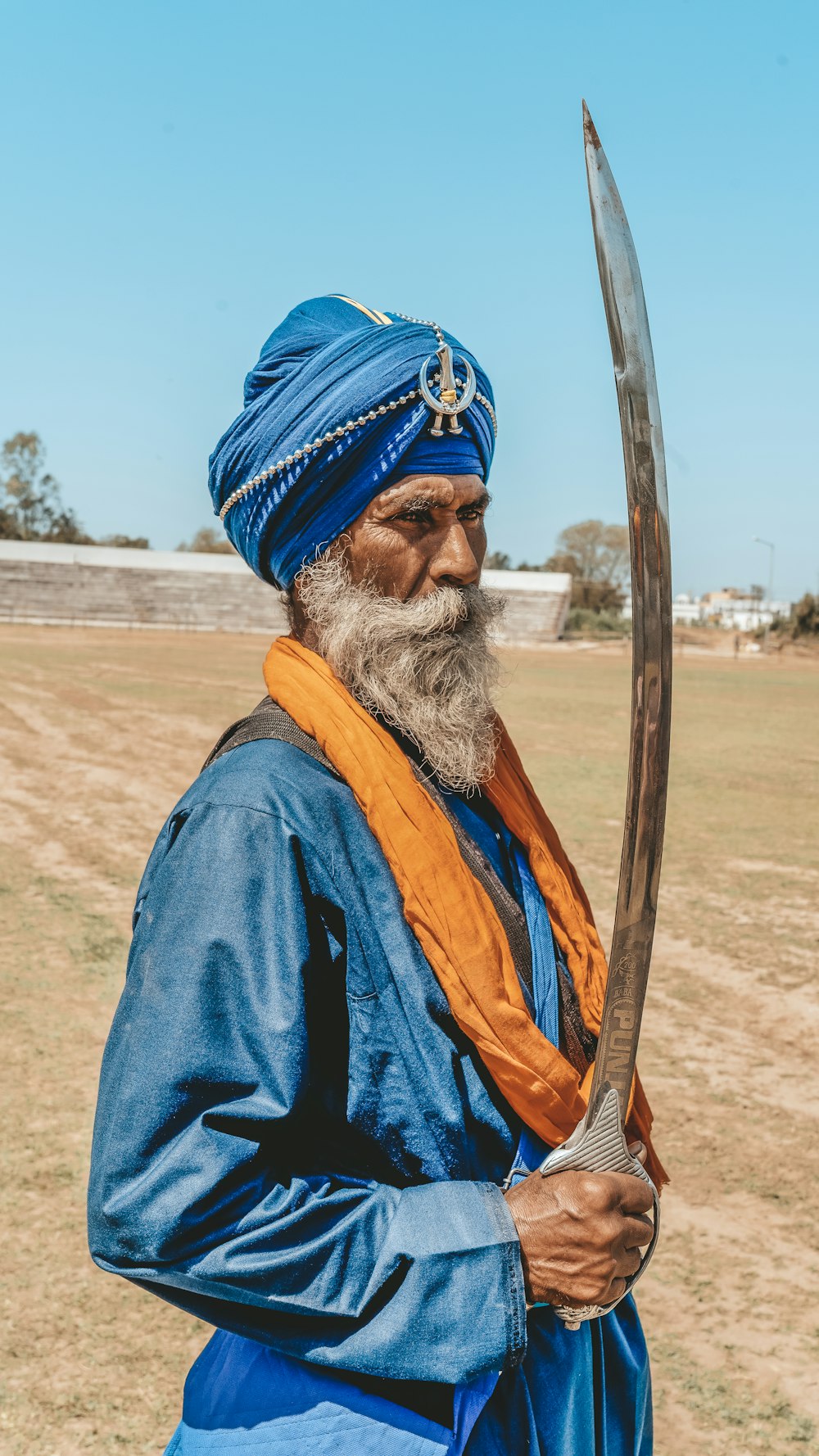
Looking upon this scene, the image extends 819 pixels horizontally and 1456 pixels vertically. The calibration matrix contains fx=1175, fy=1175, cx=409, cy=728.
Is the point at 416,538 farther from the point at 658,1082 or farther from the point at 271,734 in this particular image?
the point at 658,1082

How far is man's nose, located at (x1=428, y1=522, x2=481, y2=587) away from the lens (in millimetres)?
1607

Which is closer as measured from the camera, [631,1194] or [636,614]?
[636,614]

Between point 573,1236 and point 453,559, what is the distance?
0.86 metres

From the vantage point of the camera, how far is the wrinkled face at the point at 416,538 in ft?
5.25

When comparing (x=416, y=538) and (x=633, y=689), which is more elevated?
(x=416, y=538)

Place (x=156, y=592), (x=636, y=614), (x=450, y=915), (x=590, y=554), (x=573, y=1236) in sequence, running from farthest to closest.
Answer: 1. (x=590, y=554)
2. (x=156, y=592)
3. (x=450, y=915)
4. (x=573, y=1236)
5. (x=636, y=614)

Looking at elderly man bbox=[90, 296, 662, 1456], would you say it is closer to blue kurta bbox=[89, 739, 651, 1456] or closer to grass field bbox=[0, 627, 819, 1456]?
blue kurta bbox=[89, 739, 651, 1456]

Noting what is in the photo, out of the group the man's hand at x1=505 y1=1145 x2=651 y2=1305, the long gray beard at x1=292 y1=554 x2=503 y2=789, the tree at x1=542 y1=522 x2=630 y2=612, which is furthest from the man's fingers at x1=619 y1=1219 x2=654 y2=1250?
the tree at x1=542 y1=522 x2=630 y2=612

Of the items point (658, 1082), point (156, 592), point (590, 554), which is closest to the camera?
point (658, 1082)

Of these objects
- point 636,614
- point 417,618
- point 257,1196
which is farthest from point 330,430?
point 257,1196

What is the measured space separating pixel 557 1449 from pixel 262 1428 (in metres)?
0.38

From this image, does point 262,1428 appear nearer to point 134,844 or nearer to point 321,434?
point 321,434

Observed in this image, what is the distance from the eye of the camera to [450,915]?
1334mm

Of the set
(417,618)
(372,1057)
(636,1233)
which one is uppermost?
(417,618)
